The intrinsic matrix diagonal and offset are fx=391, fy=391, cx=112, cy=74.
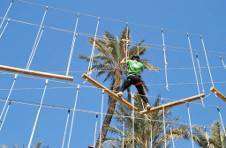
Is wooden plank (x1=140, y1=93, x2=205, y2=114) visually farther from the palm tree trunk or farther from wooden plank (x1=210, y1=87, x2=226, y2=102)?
the palm tree trunk

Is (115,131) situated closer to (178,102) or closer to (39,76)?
(178,102)

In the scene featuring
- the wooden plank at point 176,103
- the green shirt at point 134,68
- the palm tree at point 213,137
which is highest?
the palm tree at point 213,137

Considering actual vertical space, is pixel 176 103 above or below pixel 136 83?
below

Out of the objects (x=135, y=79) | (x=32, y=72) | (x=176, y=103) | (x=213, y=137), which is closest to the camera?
(x=32, y=72)

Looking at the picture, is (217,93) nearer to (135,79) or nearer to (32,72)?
(135,79)

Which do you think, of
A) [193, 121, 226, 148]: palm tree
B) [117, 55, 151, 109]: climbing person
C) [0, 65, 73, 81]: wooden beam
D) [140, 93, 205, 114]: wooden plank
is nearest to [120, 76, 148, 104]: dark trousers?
[117, 55, 151, 109]: climbing person

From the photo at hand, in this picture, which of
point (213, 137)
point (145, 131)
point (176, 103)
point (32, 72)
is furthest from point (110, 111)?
point (32, 72)

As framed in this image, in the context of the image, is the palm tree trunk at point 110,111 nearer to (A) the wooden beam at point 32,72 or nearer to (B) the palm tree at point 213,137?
(B) the palm tree at point 213,137

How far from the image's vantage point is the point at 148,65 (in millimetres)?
16047

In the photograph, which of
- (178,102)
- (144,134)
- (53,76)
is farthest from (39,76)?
(144,134)

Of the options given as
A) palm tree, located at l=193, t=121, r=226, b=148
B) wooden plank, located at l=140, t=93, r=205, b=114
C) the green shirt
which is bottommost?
wooden plank, located at l=140, t=93, r=205, b=114

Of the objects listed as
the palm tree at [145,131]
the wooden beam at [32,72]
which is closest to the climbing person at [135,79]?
the wooden beam at [32,72]

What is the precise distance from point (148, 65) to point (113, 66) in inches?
64.4

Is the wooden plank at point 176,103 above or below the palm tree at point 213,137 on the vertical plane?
below
